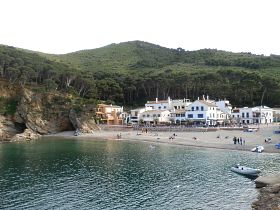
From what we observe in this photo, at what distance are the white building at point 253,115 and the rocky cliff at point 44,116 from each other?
136 feet

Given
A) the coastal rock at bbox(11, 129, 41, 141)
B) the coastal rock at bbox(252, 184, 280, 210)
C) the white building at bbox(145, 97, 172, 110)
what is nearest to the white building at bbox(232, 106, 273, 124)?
the white building at bbox(145, 97, 172, 110)

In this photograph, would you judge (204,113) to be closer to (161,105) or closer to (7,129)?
(161,105)

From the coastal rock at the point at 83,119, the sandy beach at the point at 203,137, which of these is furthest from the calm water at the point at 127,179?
the coastal rock at the point at 83,119

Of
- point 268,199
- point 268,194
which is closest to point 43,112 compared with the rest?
point 268,194

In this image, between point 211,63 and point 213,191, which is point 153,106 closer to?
point 211,63

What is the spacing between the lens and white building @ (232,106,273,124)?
326 ft

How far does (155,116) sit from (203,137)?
29.1m

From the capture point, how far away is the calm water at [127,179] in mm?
30859

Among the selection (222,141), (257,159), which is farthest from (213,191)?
(222,141)

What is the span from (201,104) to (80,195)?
67097 millimetres

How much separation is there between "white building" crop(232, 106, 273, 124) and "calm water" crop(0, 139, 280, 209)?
43.1 metres

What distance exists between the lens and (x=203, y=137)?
7644 centimetres

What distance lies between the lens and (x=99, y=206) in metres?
29.9

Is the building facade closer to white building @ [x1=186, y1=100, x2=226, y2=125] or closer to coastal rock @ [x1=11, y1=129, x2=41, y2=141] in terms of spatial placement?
coastal rock @ [x1=11, y1=129, x2=41, y2=141]
